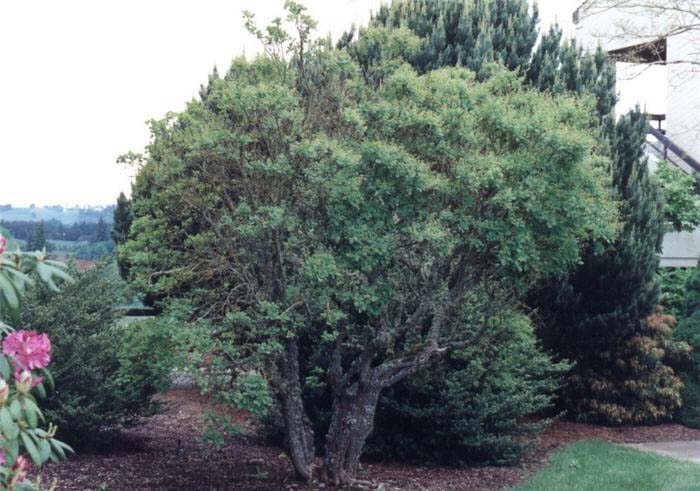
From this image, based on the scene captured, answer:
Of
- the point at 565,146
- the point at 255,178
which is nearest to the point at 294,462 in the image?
the point at 255,178

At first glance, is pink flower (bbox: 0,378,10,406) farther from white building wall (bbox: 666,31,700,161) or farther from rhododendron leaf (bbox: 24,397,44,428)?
white building wall (bbox: 666,31,700,161)

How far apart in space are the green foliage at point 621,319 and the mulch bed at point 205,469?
1340mm

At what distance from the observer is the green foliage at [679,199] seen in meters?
17.8

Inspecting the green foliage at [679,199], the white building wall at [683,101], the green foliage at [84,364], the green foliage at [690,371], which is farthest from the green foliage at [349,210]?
the white building wall at [683,101]

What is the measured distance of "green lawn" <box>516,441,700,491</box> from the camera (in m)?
9.67

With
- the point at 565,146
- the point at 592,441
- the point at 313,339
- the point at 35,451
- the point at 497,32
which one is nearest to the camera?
the point at 35,451

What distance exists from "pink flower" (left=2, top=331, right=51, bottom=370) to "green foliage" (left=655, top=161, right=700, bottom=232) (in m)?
14.9

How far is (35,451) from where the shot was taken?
→ 4875mm

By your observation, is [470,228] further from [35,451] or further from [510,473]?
[35,451]

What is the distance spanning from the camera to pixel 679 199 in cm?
1791

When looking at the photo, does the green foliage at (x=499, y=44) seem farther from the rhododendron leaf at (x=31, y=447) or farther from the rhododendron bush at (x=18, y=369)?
the rhododendron leaf at (x=31, y=447)

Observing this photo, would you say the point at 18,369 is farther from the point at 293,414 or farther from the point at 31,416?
the point at 293,414

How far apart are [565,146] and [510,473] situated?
14.1 feet

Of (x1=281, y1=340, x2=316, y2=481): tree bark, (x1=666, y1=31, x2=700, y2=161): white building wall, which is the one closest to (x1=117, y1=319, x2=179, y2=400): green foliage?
(x1=281, y1=340, x2=316, y2=481): tree bark
